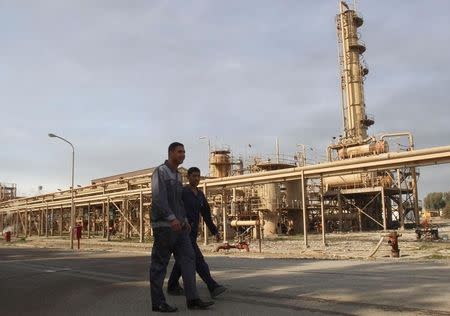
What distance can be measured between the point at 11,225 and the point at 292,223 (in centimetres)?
3994

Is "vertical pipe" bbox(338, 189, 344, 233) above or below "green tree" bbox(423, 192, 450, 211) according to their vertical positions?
below

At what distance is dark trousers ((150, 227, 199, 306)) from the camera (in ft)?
19.0

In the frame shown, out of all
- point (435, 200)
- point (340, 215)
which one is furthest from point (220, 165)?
point (435, 200)

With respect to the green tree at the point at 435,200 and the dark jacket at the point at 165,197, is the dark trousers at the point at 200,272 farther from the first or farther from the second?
the green tree at the point at 435,200

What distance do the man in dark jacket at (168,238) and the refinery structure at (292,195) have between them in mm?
18388

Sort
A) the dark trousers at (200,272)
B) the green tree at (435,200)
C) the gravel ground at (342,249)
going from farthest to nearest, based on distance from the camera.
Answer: the green tree at (435,200), the gravel ground at (342,249), the dark trousers at (200,272)

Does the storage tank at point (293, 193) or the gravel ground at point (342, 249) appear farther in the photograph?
the storage tank at point (293, 193)

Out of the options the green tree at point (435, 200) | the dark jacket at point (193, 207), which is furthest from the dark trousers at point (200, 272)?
the green tree at point (435, 200)

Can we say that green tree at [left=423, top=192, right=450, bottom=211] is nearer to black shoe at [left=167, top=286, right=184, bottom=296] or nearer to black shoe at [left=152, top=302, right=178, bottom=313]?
black shoe at [left=167, top=286, right=184, bottom=296]

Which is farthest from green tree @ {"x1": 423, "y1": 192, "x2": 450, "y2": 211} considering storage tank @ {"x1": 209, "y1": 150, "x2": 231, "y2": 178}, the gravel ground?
the gravel ground

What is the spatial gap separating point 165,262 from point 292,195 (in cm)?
3442

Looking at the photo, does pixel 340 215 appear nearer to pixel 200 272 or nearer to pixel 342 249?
pixel 342 249

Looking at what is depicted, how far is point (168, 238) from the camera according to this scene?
582cm

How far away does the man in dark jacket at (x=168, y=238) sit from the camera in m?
5.73
